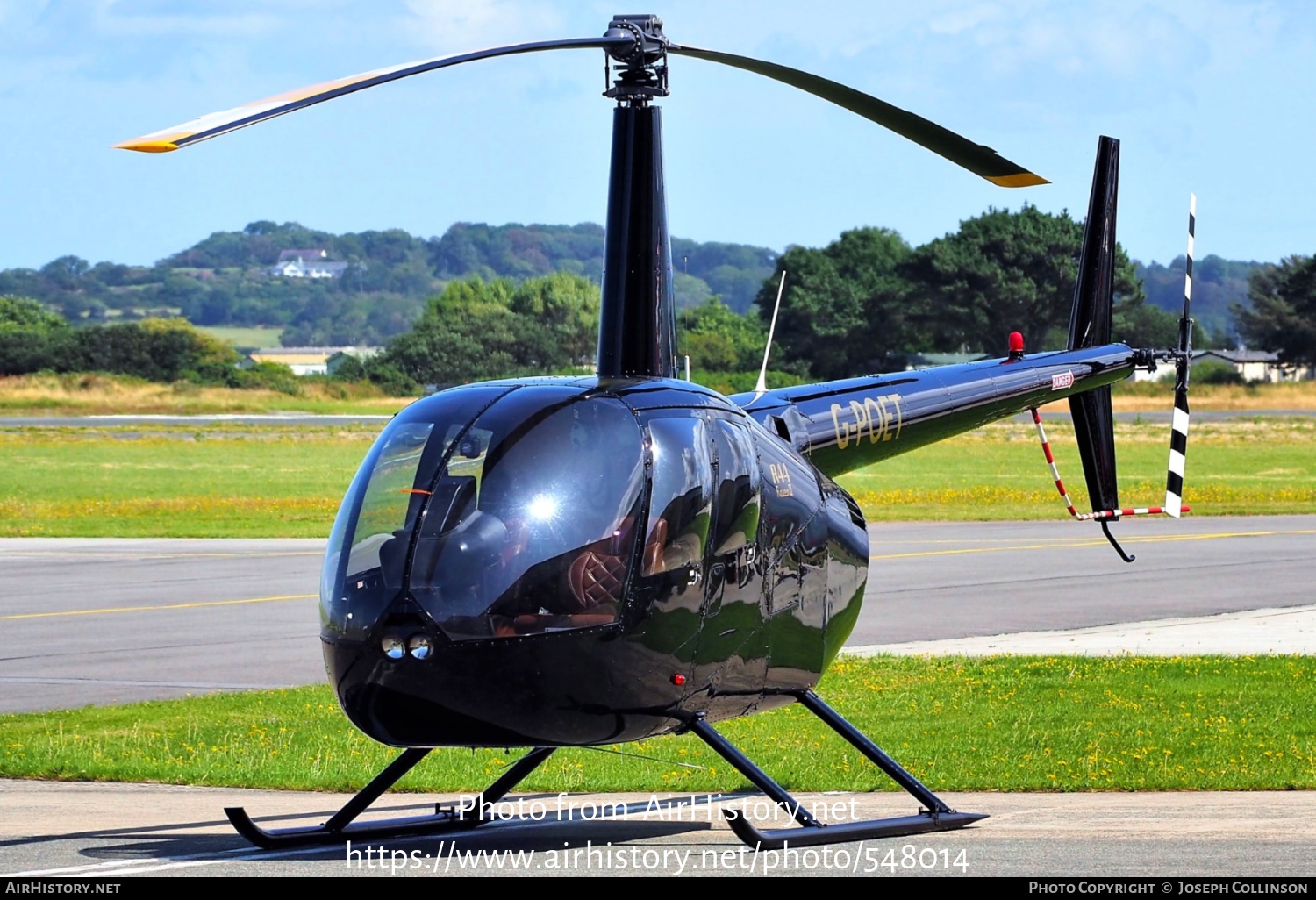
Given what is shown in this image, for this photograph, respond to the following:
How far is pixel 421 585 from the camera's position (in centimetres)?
672

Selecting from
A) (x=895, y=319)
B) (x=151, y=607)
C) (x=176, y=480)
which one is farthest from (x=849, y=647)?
(x=895, y=319)

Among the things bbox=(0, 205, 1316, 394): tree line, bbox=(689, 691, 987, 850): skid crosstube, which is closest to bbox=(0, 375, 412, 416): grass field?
bbox=(0, 205, 1316, 394): tree line

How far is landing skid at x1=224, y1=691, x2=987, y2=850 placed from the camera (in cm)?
753

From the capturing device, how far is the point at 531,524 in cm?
681

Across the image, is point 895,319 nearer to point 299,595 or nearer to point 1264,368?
point 1264,368

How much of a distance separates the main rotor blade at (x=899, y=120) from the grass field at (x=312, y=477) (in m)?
25.6

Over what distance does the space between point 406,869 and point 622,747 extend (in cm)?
434

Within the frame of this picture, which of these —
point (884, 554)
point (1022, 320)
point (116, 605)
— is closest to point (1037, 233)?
point (1022, 320)

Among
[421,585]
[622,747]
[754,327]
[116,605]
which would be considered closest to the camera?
[421,585]

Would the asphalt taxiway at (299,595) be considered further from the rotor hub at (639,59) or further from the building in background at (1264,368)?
the building in background at (1264,368)

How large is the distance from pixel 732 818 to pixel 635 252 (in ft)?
9.21

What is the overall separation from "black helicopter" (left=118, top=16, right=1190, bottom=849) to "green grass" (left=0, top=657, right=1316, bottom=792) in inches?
89.6
